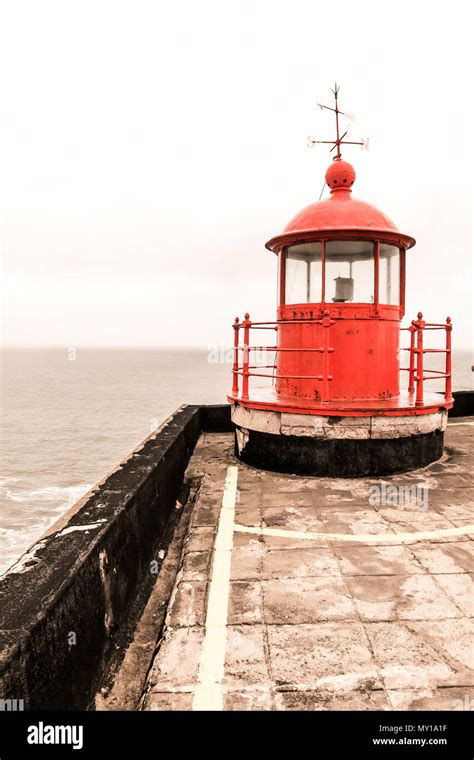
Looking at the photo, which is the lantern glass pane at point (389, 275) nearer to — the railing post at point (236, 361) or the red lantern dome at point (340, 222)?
the red lantern dome at point (340, 222)

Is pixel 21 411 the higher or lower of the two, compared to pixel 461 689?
lower

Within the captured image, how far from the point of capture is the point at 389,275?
24.2 feet

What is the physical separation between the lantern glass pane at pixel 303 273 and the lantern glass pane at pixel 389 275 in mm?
917

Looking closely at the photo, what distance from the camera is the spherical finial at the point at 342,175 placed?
786cm

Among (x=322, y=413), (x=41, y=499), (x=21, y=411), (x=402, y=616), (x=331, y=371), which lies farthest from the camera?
(x=21, y=411)

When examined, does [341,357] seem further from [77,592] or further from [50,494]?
[50,494]

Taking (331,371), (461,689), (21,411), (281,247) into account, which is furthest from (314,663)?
(21,411)

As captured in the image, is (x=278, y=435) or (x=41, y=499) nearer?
(x=278, y=435)

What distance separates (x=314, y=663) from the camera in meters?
2.81

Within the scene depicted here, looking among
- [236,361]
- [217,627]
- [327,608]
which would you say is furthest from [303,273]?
[217,627]

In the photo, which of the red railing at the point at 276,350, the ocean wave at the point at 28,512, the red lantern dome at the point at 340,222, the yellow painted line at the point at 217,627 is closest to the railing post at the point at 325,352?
the red railing at the point at 276,350

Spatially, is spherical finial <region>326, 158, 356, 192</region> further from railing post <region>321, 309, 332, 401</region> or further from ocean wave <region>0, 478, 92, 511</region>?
ocean wave <region>0, 478, 92, 511</region>
